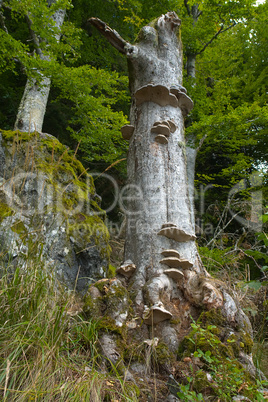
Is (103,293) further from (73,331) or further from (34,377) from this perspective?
(34,377)

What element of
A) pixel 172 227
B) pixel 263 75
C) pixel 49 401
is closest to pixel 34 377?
pixel 49 401

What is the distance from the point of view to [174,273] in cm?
222

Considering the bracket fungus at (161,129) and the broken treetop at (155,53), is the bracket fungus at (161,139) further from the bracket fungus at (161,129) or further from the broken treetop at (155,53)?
the broken treetop at (155,53)

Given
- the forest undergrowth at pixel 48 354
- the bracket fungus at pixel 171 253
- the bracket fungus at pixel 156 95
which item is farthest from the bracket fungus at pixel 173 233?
the bracket fungus at pixel 156 95

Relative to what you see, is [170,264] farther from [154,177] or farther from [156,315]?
[154,177]

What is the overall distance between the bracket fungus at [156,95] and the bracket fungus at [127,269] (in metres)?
1.74

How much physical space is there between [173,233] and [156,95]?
59.9 inches

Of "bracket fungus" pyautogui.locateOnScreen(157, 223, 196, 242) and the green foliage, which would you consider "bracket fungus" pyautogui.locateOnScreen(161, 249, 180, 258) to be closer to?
"bracket fungus" pyautogui.locateOnScreen(157, 223, 196, 242)

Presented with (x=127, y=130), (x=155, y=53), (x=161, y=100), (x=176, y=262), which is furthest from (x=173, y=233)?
(x=155, y=53)

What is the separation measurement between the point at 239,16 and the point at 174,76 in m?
7.51

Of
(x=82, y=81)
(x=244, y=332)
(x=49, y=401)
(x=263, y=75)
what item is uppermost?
(x=263, y=75)

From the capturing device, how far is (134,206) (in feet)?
8.84

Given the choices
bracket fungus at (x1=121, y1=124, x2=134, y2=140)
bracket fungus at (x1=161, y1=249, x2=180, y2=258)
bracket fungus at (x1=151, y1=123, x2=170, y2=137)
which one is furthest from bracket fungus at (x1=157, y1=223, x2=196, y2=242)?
bracket fungus at (x1=121, y1=124, x2=134, y2=140)

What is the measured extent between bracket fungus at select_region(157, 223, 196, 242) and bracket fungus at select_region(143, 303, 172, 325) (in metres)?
0.59
